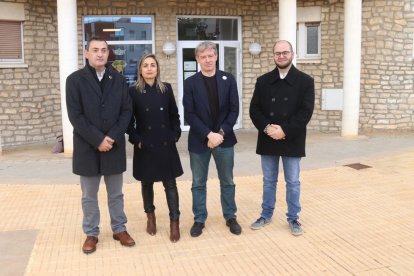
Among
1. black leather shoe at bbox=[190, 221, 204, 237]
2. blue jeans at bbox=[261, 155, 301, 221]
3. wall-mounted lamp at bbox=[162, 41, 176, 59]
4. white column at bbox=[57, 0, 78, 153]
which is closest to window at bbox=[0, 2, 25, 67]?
white column at bbox=[57, 0, 78, 153]

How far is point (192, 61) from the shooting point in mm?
11859

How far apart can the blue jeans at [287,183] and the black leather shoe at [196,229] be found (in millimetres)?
665

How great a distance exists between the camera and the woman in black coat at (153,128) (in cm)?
443

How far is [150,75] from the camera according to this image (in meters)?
4.40

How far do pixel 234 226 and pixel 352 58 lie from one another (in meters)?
7.12

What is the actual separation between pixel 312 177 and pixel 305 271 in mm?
3396

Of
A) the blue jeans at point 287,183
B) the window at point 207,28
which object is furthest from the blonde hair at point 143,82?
the window at point 207,28

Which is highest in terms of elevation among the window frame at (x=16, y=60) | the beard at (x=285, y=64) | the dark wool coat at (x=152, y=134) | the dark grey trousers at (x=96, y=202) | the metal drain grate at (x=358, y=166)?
the window frame at (x=16, y=60)

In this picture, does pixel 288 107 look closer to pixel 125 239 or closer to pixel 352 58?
pixel 125 239

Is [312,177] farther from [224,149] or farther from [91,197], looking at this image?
[91,197]

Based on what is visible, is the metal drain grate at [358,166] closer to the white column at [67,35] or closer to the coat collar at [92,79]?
the coat collar at [92,79]

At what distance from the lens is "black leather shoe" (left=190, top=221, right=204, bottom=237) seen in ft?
15.3

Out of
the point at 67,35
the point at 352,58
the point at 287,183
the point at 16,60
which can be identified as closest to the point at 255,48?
the point at 352,58

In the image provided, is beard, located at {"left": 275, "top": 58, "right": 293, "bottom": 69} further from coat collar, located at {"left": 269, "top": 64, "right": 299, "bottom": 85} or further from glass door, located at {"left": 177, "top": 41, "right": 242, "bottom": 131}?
glass door, located at {"left": 177, "top": 41, "right": 242, "bottom": 131}
